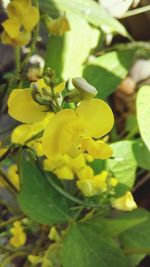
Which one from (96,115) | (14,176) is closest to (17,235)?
(14,176)

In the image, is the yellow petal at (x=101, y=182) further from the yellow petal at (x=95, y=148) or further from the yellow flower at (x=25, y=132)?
the yellow petal at (x=95, y=148)

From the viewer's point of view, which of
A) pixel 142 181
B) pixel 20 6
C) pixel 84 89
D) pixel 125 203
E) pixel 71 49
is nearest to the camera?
pixel 84 89

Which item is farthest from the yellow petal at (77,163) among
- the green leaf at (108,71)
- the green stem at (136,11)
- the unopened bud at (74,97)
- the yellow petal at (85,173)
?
the green stem at (136,11)

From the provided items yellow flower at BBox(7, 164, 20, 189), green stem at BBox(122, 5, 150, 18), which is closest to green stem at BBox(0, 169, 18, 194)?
yellow flower at BBox(7, 164, 20, 189)

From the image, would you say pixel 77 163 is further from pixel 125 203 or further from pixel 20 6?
pixel 20 6

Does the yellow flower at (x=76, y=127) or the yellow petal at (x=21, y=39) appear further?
the yellow petal at (x=21, y=39)

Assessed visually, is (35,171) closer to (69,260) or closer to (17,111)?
(69,260)
